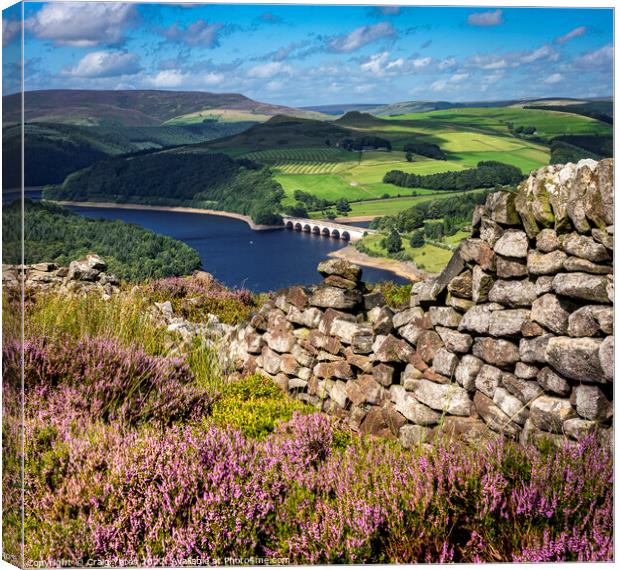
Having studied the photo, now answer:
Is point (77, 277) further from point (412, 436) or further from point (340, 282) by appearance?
point (412, 436)

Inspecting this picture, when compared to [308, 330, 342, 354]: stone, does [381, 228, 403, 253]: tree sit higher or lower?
higher

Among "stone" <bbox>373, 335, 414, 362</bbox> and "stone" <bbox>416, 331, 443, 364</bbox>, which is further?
"stone" <bbox>373, 335, 414, 362</bbox>

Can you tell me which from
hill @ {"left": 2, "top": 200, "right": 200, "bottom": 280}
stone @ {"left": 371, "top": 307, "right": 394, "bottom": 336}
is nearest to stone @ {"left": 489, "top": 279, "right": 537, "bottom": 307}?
stone @ {"left": 371, "top": 307, "right": 394, "bottom": 336}

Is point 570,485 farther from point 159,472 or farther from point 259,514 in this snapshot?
point 159,472

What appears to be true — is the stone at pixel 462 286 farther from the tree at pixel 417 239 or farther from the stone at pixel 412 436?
the tree at pixel 417 239

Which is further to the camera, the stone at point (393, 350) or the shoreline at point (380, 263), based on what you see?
the shoreline at point (380, 263)

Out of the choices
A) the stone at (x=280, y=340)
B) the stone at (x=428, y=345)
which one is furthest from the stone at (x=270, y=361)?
the stone at (x=428, y=345)

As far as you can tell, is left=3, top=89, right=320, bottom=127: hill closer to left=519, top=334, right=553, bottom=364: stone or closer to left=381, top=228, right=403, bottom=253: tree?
left=381, top=228, right=403, bottom=253: tree
